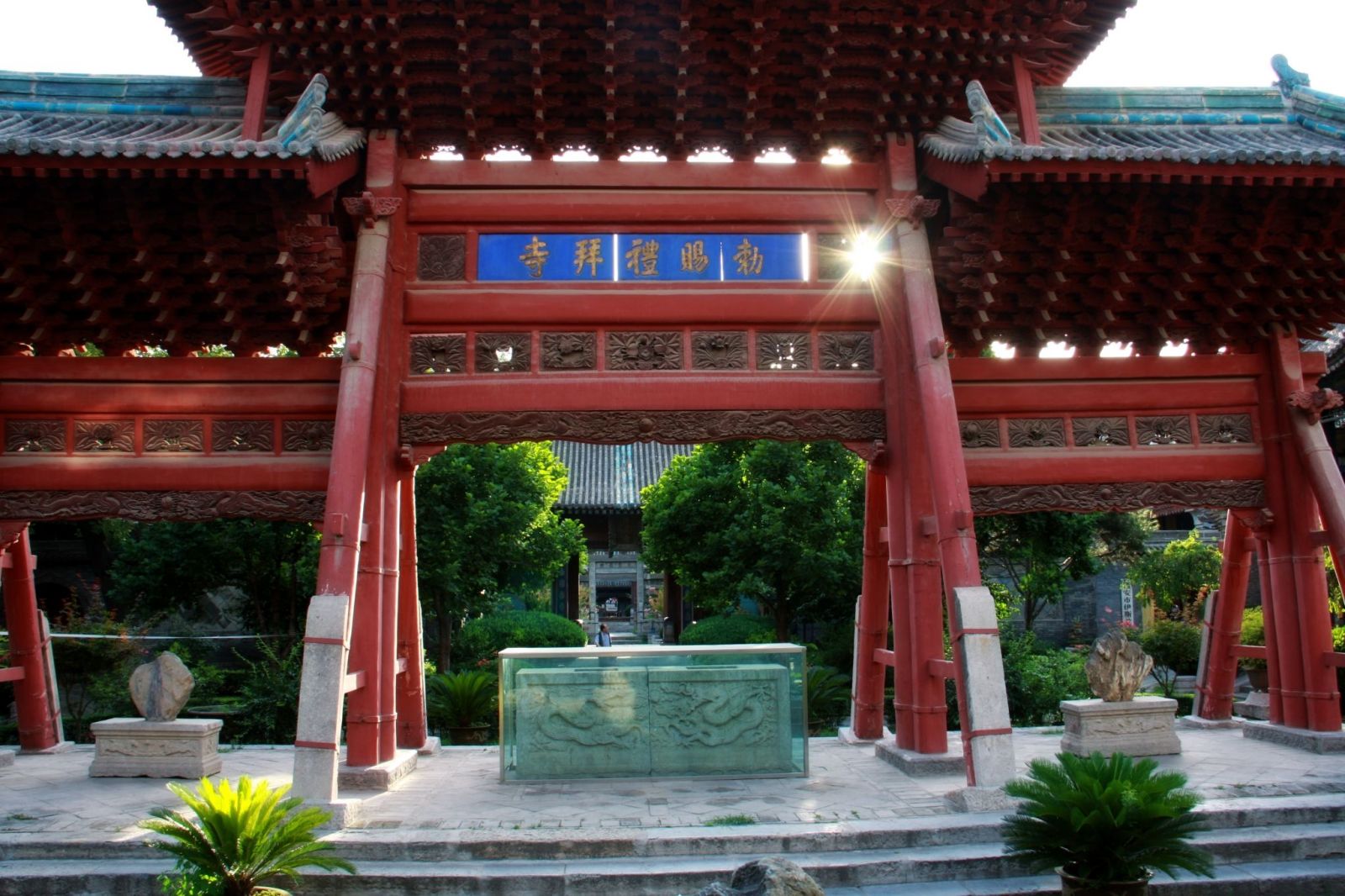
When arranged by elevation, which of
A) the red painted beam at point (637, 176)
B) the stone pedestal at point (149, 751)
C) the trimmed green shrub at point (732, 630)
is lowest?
the stone pedestal at point (149, 751)

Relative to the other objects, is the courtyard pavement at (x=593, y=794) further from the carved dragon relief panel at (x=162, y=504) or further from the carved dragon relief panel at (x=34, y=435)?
the carved dragon relief panel at (x=34, y=435)

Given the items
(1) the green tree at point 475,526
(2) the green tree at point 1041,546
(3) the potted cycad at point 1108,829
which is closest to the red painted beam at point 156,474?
(3) the potted cycad at point 1108,829

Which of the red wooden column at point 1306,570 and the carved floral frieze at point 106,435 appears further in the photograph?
the red wooden column at point 1306,570

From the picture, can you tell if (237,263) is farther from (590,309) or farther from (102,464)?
(590,309)

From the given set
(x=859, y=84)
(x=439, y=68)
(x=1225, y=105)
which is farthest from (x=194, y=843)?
(x=1225, y=105)

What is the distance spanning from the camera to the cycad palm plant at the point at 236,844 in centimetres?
525

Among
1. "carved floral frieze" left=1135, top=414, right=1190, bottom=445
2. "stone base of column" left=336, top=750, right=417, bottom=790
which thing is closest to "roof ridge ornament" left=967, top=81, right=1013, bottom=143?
"carved floral frieze" left=1135, top=414, right=1190, bottom=445

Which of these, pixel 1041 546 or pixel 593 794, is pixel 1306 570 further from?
pixel 1041 546

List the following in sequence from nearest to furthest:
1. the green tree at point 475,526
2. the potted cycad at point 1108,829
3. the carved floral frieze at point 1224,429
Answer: the potted cycad at point 1108,829
the carved floral frieze at point 1224,429
the green tree at point 475,526

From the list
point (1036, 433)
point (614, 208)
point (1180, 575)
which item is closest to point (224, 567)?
point (614, 208)

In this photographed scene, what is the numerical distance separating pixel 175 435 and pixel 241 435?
583 millimetres

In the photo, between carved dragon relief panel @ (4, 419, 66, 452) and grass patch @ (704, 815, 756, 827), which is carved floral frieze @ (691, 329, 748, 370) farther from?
carved dragon relief panel @ (4, 419, 66, 452)

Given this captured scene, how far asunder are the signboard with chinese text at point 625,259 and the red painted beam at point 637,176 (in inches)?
18.7

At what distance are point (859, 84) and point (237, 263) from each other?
5.67 metres
